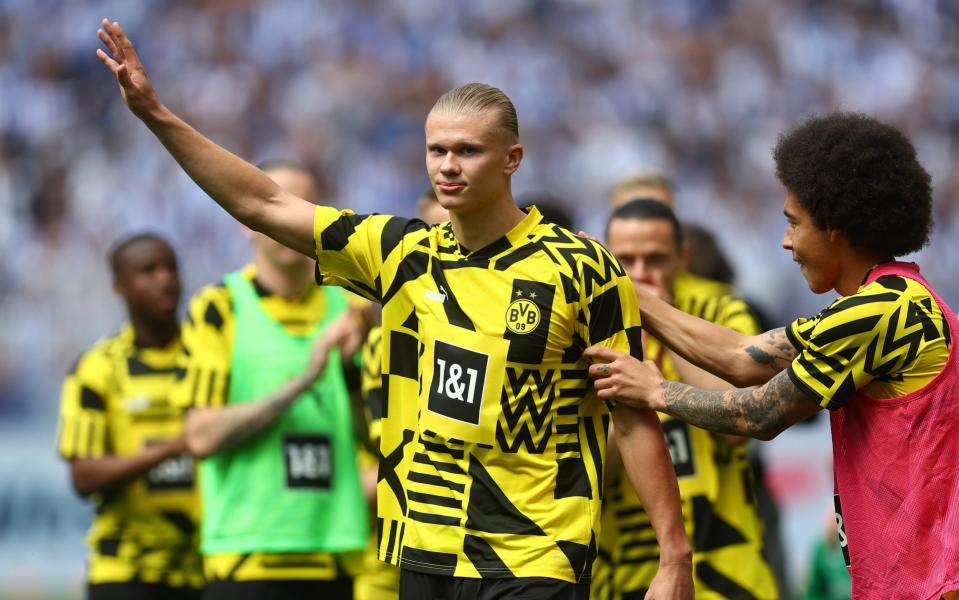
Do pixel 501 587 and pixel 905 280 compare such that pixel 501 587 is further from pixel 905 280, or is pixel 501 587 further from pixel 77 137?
pixel 77 137

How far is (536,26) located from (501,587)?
11.6 meters

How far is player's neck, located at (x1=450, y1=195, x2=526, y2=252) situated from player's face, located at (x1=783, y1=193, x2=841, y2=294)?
2.75ft

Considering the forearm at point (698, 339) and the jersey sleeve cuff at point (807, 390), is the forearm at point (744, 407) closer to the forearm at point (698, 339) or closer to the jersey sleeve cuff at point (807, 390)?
the jersey sleeve cuff at point (807, 390)

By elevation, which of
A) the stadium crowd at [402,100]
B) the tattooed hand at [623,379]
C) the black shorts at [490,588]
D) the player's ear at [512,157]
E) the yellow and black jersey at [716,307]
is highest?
the stadium crowd at [402,100]

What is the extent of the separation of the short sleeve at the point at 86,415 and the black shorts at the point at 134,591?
655 millimetres

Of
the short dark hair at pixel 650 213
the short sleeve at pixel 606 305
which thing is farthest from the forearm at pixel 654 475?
the short dark hair at pixel 650 213

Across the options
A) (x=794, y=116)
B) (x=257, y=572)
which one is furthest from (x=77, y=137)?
(x=257, y=572)

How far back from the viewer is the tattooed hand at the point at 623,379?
4.20 meters

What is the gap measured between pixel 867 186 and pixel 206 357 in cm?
312

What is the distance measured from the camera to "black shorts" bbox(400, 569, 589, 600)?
162 inches

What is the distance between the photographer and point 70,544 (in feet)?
40.7

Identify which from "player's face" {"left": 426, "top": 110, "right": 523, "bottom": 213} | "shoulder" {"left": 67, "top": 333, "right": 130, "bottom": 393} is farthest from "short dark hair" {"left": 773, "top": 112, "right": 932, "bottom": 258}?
"shoulder" {"left": 67, "top": 333, "right": 130, "bottom": 393}

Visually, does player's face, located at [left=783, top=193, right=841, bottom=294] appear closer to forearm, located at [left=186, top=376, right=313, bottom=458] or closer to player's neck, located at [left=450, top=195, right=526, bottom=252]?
player's neck, located at [left=450, top=195, right=526, bottom=252]

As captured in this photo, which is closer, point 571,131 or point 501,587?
point 501,587
